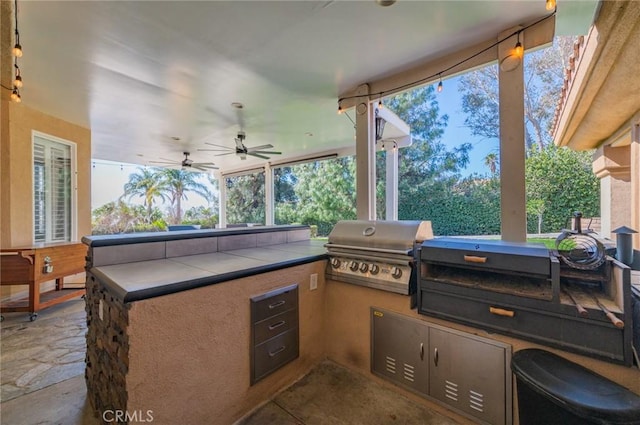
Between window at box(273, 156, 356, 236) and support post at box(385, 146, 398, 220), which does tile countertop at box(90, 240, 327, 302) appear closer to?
support post at box(385, 146, 398, 220)

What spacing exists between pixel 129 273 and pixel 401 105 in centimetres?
760

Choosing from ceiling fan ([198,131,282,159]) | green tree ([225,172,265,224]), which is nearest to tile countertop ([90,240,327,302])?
ceiling fan ([198,131,282,159])

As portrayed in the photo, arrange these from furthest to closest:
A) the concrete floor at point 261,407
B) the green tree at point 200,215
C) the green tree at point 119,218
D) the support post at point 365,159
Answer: the green tree at point 200,215 < the green tree at point 119,218 < the support post at point 365,159 < the concrete floor at point 261,407

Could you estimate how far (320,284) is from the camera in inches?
90.2

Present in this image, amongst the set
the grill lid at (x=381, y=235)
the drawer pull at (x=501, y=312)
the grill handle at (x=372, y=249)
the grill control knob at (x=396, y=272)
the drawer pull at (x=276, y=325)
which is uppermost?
the grill lid at (x=381, y=235)

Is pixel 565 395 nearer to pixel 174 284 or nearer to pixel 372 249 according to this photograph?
pixel 372 249

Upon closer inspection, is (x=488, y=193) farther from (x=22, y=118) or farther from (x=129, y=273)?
(x=22, y=118)

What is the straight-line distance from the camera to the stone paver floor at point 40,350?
2.02m

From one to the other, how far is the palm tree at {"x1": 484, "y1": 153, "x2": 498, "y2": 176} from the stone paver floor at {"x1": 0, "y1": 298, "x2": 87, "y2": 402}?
6653mm

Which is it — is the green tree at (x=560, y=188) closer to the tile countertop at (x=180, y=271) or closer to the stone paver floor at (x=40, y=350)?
the tile countertop at (x=180, y=271)

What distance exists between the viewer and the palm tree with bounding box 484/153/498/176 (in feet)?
17.5

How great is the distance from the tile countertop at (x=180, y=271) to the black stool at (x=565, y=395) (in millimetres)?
1469

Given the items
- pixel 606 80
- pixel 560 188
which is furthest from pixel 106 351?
pixel 560 188

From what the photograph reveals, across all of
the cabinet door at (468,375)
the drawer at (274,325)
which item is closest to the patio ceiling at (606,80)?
the cabinet door at (468,375)
